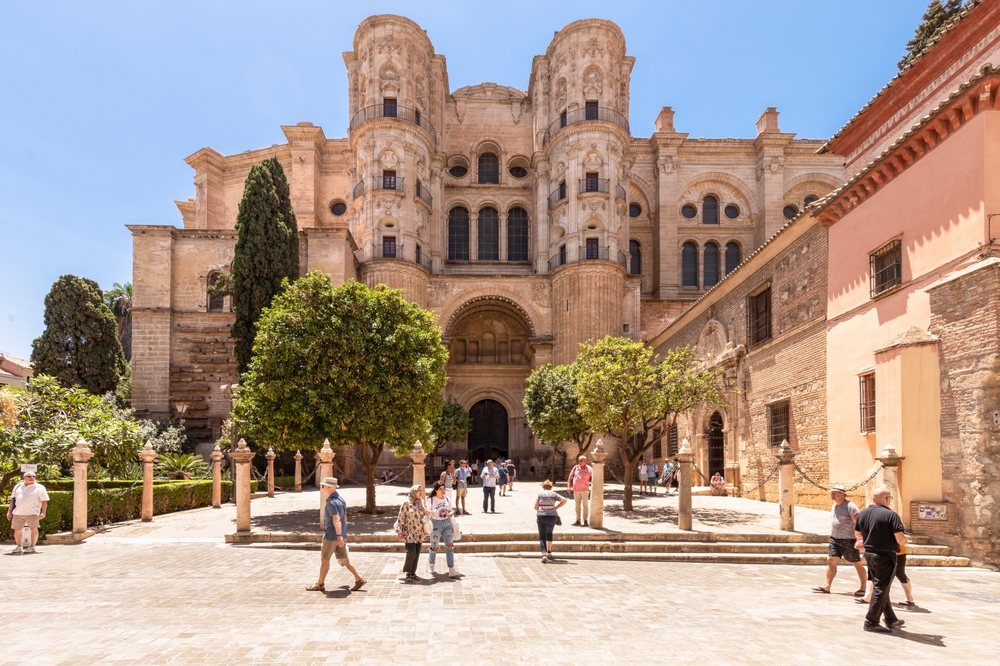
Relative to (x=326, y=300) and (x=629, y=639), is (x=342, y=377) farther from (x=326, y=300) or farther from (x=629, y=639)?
(x=629, y=639)

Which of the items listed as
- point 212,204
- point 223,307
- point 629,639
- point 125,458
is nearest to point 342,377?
point 125,458

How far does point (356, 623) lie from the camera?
6.71 m

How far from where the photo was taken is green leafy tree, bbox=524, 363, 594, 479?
2431cm

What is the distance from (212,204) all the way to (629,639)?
42.5m

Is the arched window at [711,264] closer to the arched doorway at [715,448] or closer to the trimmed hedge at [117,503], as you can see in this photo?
the arched doorway at [715,448]

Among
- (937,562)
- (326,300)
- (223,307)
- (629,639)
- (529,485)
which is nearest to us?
(629,639)

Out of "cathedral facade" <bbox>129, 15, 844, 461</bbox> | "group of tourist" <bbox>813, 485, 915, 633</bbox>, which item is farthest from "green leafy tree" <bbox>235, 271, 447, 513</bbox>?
"cathedral facade" <bbox>129, 15, 844, 461</bbox>

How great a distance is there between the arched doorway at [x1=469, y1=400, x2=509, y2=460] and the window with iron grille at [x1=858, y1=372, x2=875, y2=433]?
25.1 metres

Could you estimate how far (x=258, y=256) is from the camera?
2830cm

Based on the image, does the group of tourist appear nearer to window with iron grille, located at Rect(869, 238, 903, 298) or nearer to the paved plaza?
the paved plaza

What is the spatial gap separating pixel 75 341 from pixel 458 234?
69.5 feet

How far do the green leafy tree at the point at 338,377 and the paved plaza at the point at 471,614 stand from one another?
14.2 ft

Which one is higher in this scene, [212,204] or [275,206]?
[212,204]

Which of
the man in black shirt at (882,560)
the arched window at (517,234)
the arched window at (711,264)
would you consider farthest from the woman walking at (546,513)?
the arched window at (711,264)
